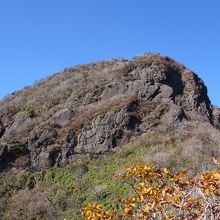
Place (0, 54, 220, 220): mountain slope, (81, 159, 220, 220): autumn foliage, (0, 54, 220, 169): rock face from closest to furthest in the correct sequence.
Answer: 1. (81, 159, 220, 220): autumn foliage
2. (0, 54, 220, 220): mountain slope
3. (0, 54, 220, 169): rock face

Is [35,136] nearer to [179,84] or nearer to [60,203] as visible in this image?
[60,203]

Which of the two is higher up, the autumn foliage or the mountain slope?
the mountain slope

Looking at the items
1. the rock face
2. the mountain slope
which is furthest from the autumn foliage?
the rock face

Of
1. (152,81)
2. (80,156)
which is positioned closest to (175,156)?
(80,156)

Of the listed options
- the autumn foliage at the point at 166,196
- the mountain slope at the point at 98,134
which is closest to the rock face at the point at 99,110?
the mountain slope at the point at 98,134

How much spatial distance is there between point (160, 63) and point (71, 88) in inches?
290

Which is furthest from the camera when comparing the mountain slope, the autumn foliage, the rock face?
the rock face

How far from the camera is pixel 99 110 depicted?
29.5 meters

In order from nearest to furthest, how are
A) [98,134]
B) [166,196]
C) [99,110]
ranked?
[166,196]
[98,134]
[99,110]

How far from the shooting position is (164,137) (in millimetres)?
26609

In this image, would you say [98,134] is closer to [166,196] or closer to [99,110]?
[99,110]

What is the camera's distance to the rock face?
27438mm

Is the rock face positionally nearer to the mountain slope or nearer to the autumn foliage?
the mountain slope

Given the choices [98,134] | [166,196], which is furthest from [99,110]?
[166,196]
